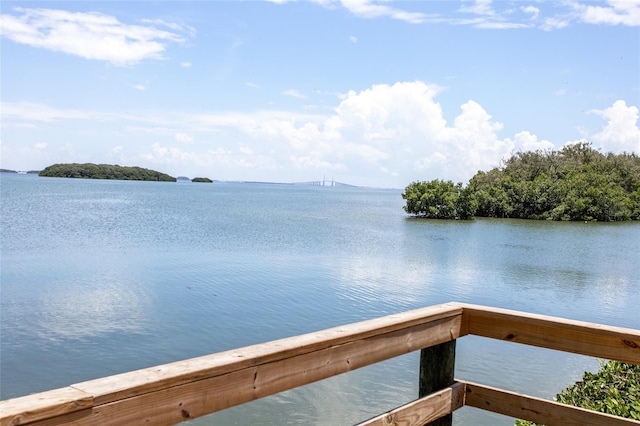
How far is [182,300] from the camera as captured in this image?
13.4 metres

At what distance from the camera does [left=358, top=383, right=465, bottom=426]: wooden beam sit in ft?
6.98

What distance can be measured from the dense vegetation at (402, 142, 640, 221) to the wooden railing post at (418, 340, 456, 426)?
4572 cm

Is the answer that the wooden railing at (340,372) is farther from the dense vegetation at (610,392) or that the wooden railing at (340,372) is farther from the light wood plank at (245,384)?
the dense vegetation at (610,392)

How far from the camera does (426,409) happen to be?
91.6 inches

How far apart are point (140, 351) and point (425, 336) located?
27.6 feet

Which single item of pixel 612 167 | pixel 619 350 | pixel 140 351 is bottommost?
pixel 140 351

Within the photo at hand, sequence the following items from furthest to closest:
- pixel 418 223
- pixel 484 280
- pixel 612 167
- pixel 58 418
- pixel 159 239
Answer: pixel 612 167
pixel 418 223
pixel 159 239
pixel 484 280
pixel 58 418

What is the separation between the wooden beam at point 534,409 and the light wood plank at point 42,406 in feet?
5.84

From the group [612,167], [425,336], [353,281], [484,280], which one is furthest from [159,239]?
[612,167]

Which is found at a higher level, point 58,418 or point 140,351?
point 58,418

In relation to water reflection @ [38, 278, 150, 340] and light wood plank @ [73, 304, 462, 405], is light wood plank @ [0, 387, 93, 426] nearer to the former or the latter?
light wood plank @ [73, 304, 462, 405]

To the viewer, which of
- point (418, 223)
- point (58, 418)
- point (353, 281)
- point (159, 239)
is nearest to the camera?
point (58, 418)

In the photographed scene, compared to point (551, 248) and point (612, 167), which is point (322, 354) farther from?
point (612, 167)

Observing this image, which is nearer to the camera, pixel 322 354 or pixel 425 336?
pixel 322 354
